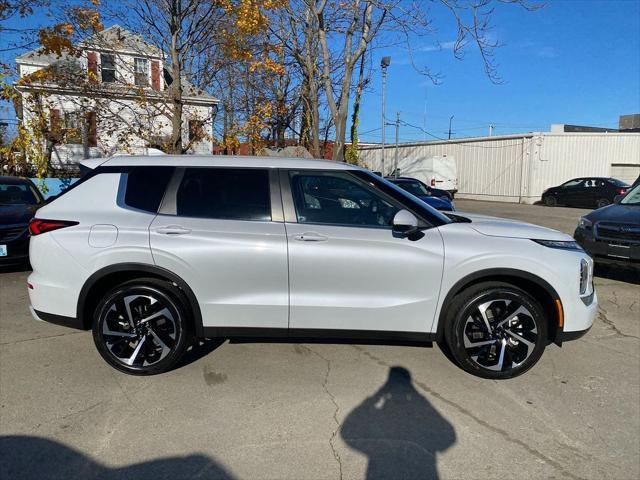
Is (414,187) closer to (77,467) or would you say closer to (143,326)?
(143,326)

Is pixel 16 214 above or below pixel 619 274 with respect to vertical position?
above

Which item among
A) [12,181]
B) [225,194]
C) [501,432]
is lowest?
[501,432]

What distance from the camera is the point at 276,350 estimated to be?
435cm

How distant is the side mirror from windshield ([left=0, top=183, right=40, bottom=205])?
7.37 metres

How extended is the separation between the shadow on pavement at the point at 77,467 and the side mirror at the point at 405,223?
2.08 metres

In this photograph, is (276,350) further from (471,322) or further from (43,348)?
(43,348)

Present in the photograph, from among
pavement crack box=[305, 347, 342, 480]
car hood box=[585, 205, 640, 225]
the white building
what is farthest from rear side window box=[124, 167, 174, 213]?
the white building

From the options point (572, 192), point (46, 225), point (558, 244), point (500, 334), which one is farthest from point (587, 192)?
point (46, 225)

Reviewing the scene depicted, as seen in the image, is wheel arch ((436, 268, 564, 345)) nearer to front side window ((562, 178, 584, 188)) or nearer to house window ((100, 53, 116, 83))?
house window ((100, 53, 116, 83))

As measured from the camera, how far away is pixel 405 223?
3.53 meters

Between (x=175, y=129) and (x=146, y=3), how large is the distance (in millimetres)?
3368

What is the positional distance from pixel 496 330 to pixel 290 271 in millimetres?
1755

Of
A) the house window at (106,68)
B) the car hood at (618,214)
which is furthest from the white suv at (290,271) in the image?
the house window at (106,68)

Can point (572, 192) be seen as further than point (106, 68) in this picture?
Yes
